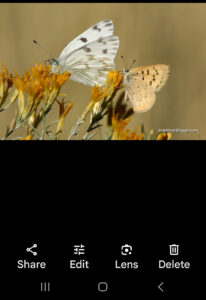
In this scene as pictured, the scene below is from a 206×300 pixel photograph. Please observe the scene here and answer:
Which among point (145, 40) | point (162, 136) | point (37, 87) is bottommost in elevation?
point (162, 136)

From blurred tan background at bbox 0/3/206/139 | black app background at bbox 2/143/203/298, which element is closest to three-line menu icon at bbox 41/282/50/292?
black app background at bbox 2/143/203/298

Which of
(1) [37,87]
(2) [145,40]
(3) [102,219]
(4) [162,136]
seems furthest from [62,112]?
(2) [145,40]

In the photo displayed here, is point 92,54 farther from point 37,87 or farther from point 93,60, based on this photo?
point 37,87

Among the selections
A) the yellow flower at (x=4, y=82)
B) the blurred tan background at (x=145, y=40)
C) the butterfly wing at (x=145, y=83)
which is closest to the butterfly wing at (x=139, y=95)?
the butterfly wing at (x=145, y=83)

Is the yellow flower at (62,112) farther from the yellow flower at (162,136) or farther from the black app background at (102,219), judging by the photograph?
the black app background at (102,219)

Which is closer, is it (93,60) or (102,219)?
(102,219)

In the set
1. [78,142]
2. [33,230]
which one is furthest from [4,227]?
[78,142]

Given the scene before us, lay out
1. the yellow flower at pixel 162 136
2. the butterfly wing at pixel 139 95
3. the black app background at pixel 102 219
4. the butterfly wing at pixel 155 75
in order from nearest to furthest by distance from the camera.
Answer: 1. the black app background at pixel 102 219
2. the yellow flower at pixel 162 136
3. the butterfly wing at pixel 139 95
4. the butterfly wing at pixel 155 75
